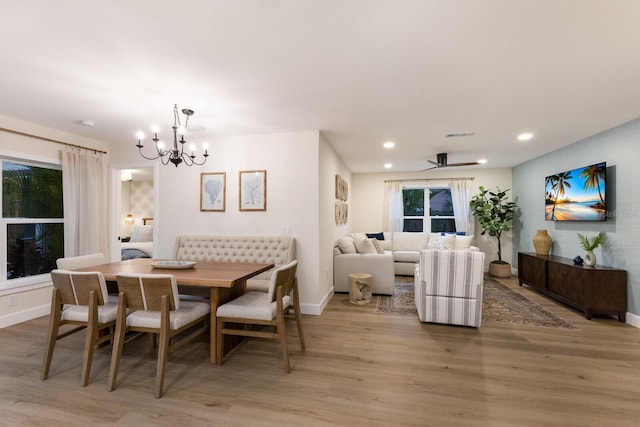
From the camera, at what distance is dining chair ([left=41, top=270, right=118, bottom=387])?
2180 mm

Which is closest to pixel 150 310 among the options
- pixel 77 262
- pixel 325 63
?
pixel 77 262

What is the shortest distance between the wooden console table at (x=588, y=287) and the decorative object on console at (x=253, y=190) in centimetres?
408

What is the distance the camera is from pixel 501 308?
3.98 meters

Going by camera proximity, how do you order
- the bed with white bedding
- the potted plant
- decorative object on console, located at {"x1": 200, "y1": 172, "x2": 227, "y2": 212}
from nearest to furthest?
decorative object on console, located at {"x1": 200, "y1": 172, "x2": 227, "y2": 212} → the bed with white bedding → the potted plant

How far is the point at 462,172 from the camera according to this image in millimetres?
6730

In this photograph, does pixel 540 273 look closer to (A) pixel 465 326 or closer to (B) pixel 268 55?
(A) pixel 465 326

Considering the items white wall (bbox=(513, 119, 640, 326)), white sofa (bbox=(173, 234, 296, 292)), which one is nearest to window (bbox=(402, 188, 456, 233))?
white wall (bbox=(513, 119, 640, 326))

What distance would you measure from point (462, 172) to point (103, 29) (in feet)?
22.1

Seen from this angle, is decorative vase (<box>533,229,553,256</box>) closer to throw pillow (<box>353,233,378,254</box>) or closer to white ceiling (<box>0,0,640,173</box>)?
white ceiling (<box>0,0,640,173</box>)

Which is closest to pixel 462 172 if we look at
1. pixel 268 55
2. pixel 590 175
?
→ pixel 590 175

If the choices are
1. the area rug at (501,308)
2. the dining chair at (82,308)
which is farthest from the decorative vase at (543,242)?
the dining chair at (82,308)

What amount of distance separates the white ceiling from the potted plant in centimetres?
268

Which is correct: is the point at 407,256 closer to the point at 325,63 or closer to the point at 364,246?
the point at 364,246

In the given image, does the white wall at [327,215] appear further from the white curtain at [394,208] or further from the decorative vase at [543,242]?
the decorative vase at [543,242]
